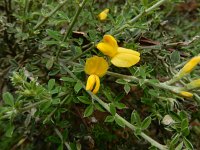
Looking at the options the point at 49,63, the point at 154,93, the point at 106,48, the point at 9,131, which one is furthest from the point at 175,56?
the point at 9,131

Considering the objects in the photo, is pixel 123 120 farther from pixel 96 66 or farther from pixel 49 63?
pixel 49 63

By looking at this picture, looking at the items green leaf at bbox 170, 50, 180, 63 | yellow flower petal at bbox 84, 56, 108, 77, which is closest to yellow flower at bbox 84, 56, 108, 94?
yellow flower petal at bbox 84, 56, 108, 77

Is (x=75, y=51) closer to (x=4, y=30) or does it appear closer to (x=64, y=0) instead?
(x=64, y=0)

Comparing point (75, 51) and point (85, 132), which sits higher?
A: point (75, 51)

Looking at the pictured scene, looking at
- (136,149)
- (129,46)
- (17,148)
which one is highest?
(129,46)

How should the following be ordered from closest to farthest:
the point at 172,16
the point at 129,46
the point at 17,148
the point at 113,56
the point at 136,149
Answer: the point at 113,56 → the point at 129,46 → the point at 136,149 → the point at 17,148 → the point at 172,16

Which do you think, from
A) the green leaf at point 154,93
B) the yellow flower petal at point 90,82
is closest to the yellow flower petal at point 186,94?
the green leaf at point 154,93

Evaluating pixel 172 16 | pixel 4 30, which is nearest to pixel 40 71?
pixel 4 30

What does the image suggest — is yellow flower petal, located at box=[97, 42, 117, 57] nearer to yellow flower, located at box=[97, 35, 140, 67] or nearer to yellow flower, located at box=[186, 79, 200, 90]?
yellow flower, located at box=[97, 35, 140, 67]
